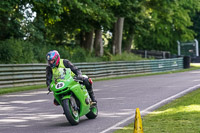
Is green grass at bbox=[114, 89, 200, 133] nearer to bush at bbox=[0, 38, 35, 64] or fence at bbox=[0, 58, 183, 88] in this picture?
fence at bbox=[0, 58, 183, 88]

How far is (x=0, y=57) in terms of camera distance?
23.5 metres

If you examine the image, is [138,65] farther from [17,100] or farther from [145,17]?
[17,100]

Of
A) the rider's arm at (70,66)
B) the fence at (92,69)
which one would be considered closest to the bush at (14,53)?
the fence at (92,69)

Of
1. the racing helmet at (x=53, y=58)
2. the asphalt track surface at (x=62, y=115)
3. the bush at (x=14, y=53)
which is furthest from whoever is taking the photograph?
the bush at (x=14, y=53)

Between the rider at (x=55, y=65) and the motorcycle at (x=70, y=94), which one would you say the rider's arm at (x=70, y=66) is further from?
the motorcycle at (x=70, y=94)

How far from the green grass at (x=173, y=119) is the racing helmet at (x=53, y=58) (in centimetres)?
195

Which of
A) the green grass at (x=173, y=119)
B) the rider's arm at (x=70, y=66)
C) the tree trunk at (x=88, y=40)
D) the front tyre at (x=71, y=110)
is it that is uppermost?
the tree trunk at (x=88, y=40)

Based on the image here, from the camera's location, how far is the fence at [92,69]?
20.8m

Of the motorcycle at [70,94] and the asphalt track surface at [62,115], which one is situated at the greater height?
the motorcycle at [70,94]

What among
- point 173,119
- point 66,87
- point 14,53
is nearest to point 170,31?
point 14,53

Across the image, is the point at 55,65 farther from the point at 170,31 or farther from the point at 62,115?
the point at 170,31

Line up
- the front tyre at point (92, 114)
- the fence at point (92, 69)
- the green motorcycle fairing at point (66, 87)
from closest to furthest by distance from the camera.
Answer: the green motorcycle fairing at point (66, 87) < the front tyre at point (92, 114) < the fence at point (92, 69)

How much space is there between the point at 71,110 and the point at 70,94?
1.09 feet

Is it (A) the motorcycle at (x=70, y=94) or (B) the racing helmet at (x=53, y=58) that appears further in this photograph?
(B) the racing helmet at (x=53, y=58)
